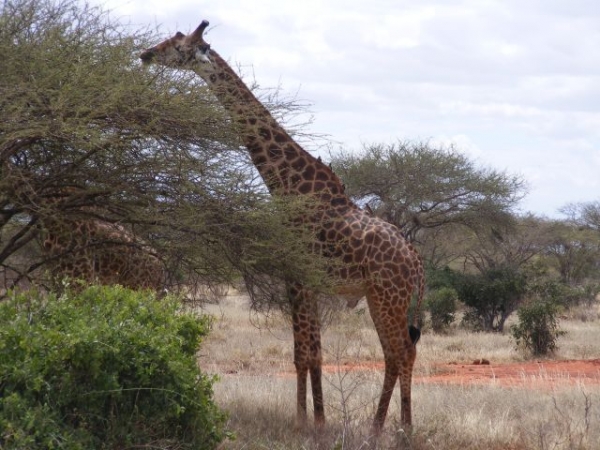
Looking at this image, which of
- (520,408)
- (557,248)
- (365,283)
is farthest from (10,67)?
(557,248)

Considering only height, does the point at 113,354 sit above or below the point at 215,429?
above

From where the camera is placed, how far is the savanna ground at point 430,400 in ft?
25.4

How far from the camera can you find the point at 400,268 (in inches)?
351

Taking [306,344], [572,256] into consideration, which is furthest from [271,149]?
[572,256]

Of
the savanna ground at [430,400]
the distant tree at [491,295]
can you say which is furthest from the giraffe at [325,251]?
the distant tree at [491,295]

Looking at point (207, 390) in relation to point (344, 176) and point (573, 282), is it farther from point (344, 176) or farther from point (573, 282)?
point (573, 282)

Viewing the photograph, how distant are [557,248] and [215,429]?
101ft

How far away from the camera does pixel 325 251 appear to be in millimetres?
8805

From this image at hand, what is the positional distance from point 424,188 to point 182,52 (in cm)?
1621

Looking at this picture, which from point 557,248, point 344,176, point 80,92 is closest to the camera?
point 80,92

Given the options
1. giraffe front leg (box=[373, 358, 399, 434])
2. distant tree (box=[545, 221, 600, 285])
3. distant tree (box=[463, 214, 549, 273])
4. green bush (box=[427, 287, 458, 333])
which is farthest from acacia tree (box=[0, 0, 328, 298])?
distant tree (box=[545, 221, 600, 285])

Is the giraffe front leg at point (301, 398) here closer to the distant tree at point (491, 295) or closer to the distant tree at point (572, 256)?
the distant tree at point (491, 295)

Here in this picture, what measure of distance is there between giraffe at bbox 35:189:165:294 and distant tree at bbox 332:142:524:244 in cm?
1521

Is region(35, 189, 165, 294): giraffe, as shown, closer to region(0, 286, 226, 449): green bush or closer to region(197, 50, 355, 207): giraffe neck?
region(197, 50, 355, 207): giraffe neck
